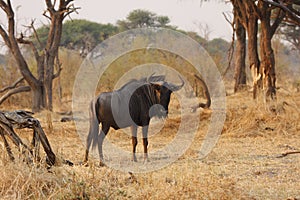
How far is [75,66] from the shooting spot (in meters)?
20.7

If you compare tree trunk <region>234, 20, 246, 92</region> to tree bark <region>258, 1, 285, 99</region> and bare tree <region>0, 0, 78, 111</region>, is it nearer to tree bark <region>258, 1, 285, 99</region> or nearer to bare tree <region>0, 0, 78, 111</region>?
tree bark <region>258, 1, 285, 99</region>

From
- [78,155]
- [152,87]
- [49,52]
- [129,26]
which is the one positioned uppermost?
[129,26]

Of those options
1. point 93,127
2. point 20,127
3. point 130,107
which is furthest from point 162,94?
point 20,127

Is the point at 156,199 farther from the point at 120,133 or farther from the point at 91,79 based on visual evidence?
the point at 91,79

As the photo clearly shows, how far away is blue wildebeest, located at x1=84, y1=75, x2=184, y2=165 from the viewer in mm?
6430

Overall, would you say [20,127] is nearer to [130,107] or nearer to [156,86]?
[130,107]

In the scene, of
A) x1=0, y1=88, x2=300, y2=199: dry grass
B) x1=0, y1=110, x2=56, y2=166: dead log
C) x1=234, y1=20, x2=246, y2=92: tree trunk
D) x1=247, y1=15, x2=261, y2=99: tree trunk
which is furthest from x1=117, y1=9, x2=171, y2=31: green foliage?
x1=0, y1=110, x2=56, y2=166: dead log

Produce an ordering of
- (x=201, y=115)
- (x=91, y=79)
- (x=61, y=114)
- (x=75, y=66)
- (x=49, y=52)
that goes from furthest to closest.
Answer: (x=75, y=66) < (x=91, y=79) < (x=49, y=52) < (x=61, y=114) < (x=201, y=115)

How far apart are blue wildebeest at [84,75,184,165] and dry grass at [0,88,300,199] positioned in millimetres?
569

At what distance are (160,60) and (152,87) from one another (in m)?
10.1

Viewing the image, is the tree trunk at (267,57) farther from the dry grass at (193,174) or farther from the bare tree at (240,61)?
the bare tree at (240,61)

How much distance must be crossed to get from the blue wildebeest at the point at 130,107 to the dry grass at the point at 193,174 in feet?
1.87

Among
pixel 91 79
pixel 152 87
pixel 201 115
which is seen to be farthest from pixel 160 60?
pixel 152 87

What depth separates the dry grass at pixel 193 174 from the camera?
4.03 meters
